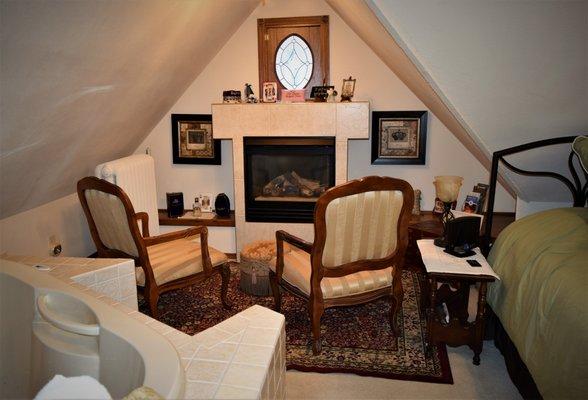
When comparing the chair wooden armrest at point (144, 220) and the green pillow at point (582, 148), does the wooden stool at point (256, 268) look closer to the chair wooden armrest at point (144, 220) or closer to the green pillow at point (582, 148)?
the chair wooden armrest at point (144, 220)

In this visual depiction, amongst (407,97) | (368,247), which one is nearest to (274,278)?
(368,247)

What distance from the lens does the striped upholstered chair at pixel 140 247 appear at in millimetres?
2646

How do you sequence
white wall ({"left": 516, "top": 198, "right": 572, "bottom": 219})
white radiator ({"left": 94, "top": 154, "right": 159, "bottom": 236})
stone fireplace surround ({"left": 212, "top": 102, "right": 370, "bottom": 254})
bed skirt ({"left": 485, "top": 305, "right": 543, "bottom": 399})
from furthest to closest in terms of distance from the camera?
stone fireplace surround ({"left": 212, "top": 102, "right": 370, "bottom": 254}) < white radiator ({"left": 94, "top": 154, "right": 159, "bottom": 236}) < white wall ({"left": 516, "top": 198, "right": 572, "bottom": 219}) < bed skirt ({"left": 485, "top": 305, "right": 543, "bottom": 399})

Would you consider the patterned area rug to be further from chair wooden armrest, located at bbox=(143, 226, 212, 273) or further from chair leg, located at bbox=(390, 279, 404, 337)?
chair wooden armrest, located at bbox=(143, 226, 212, 273)

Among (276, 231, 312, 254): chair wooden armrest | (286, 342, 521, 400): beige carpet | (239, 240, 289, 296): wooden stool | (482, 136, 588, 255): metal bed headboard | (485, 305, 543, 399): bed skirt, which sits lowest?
(286, 342, 521, 400): beige carpet

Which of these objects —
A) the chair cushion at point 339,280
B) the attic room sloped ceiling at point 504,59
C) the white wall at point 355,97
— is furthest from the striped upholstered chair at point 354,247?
the white wall at point 355,97

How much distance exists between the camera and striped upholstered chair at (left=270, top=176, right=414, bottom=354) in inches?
94.5

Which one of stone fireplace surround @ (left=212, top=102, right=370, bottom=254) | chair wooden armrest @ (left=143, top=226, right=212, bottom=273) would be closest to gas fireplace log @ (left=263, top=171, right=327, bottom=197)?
stone fireplace surround @ (left=212, top=102, right=370, bottom=254)

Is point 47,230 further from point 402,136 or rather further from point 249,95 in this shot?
point 402,136

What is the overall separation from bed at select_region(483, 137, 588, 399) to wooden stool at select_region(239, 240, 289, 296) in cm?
155

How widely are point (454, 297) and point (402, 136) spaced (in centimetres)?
194

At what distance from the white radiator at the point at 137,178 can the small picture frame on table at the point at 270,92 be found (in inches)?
49.0

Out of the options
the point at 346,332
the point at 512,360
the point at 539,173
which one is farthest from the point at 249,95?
the point at 512,360

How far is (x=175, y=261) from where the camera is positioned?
2.92 metres
